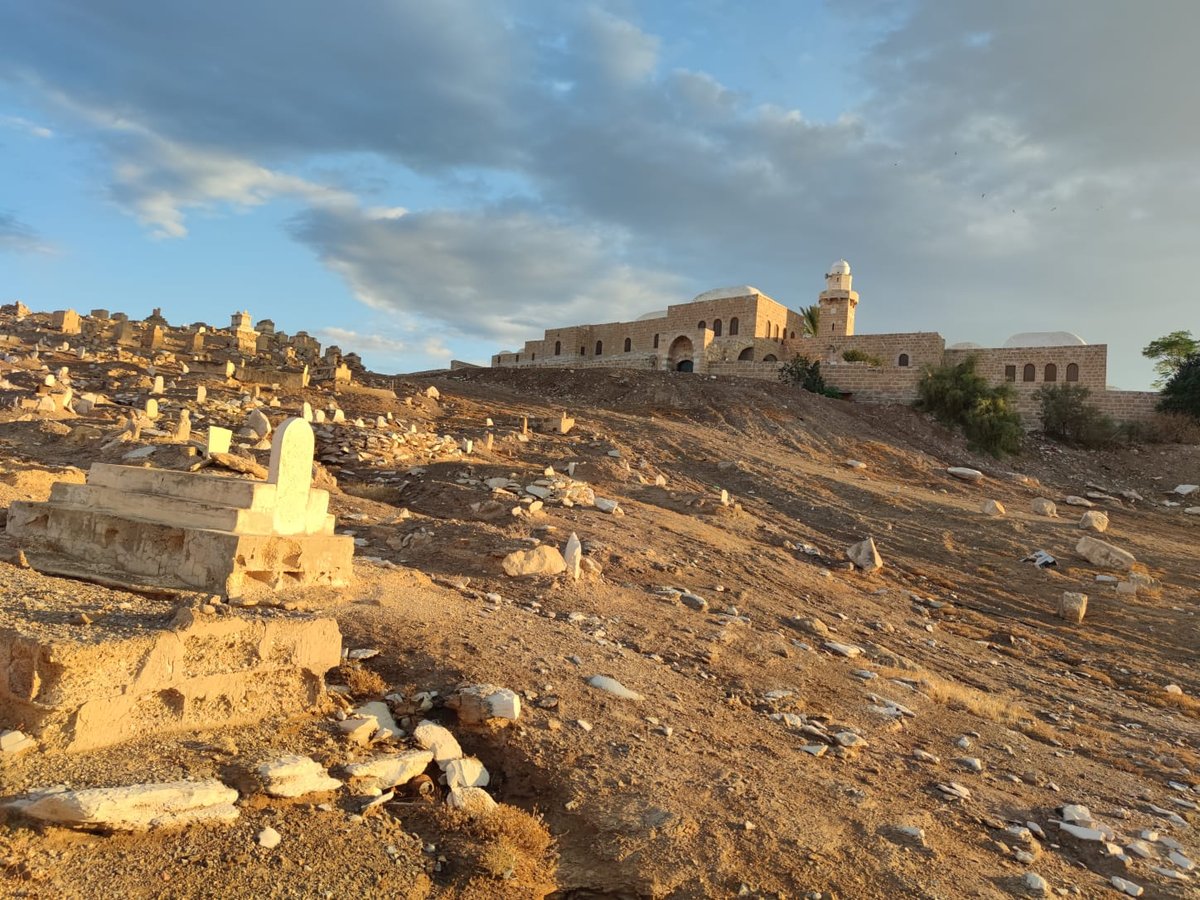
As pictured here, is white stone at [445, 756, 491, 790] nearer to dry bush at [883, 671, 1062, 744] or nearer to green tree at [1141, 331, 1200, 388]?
dry bush at [883, 671, 1062, 744]

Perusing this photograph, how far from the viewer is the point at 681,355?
38.4 meters

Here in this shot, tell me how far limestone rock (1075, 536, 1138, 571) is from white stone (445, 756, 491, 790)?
41.7 ft

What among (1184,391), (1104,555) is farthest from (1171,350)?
(1104,555)

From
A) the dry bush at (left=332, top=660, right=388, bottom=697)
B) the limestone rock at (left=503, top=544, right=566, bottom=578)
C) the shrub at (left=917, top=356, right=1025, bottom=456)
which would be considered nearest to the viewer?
the dry bush at (left=332, top=660, right=388, bottom=697)

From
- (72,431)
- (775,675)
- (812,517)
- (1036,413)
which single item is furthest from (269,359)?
(1036,413)

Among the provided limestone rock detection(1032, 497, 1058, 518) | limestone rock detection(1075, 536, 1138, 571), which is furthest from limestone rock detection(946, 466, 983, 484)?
Result: limestone rock detection(1075, 536, 1138, 571)

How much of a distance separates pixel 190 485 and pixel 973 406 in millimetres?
24813

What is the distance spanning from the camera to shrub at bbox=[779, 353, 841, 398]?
29.1 m

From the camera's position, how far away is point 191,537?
19.7ft

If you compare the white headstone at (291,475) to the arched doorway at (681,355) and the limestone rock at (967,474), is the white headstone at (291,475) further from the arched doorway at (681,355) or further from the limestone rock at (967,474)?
the arched doorway at (681,355)

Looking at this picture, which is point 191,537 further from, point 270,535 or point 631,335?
point 631,335

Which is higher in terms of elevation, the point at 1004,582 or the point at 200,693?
the point at 200,693

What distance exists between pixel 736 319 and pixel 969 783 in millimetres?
35530

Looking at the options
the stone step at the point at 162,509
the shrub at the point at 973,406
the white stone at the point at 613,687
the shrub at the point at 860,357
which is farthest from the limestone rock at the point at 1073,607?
the shrub at the point at 860,357
